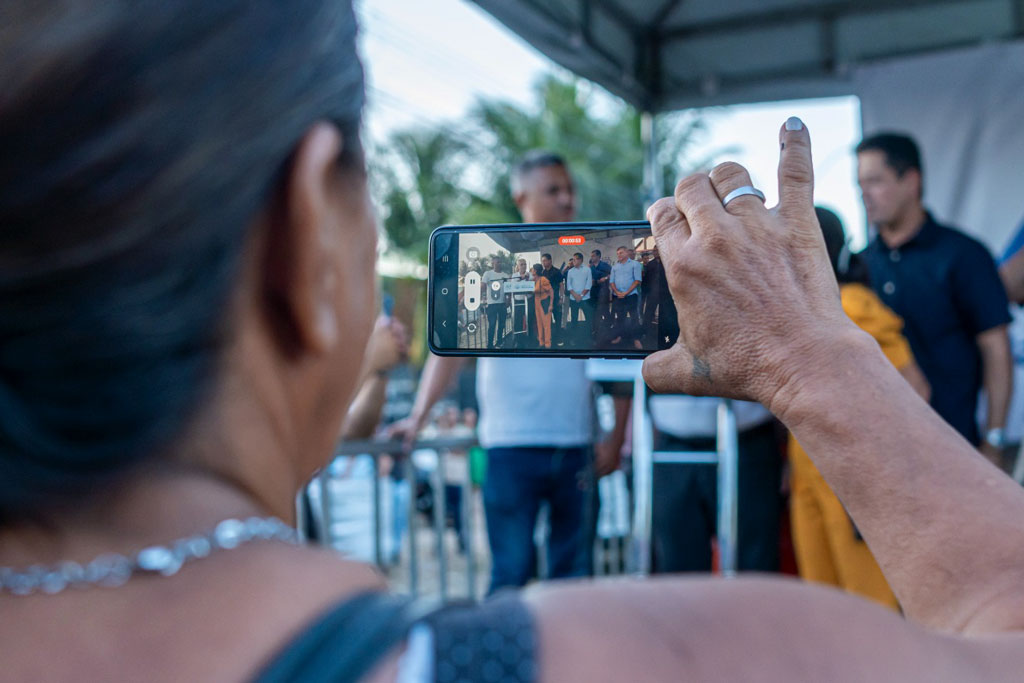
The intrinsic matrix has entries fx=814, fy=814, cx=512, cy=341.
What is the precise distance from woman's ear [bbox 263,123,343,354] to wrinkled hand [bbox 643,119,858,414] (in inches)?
17.8

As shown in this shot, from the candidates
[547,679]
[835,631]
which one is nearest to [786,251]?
[835,631]

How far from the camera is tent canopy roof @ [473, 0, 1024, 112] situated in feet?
15.3

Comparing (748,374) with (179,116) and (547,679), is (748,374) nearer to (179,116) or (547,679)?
(547,679)

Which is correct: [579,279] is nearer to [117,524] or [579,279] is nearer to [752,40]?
[117,524]

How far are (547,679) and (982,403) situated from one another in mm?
3916

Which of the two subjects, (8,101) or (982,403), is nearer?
(8,101)

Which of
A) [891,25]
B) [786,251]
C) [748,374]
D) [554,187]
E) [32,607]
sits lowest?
[32,607]

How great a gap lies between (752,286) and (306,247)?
19.9 inches

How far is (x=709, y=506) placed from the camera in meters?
3.36

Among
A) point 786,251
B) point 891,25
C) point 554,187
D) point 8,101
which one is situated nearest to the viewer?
point 8,101

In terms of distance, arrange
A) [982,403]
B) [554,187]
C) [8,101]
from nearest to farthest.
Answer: [8,101], [554,187], [982,403]

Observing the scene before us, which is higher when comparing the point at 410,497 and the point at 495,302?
the point at 495,302

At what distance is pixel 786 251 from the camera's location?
2.86 feet

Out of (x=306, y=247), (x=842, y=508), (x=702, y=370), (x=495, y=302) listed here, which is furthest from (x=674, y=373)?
(x=842, y=508)
